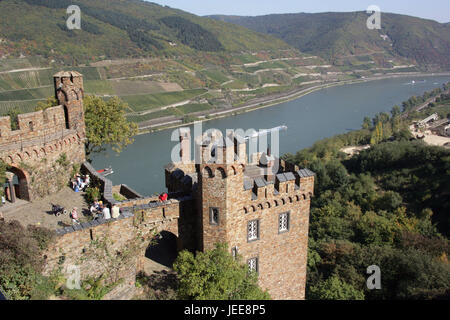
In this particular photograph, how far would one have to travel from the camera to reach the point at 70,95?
54.9 ft

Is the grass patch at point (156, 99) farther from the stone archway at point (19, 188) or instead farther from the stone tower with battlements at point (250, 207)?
the stone tower with battlements at point (250, 207)

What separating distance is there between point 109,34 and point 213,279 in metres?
119

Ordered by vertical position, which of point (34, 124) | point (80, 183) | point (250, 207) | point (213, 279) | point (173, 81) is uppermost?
point (34, 124)

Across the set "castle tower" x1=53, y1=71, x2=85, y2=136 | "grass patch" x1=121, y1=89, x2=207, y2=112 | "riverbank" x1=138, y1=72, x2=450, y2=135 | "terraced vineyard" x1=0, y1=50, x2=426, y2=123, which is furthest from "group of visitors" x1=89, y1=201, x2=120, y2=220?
"grass patch" x1=121, y1=89, x2=207, y2=112

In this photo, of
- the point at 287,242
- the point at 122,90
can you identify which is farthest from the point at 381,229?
the point at 122,90

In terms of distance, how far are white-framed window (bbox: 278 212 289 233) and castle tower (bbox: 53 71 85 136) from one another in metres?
9.08

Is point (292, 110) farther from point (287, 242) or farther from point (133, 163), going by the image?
point (287, 242)

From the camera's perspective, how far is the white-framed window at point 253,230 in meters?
13.3

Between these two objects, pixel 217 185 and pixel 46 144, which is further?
pixel 46 144

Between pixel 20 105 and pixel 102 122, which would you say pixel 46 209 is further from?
pixel 20 105

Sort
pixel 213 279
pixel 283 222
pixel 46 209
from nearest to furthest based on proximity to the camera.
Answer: pixel 213 279, pixel 283 222, pixel 46 209

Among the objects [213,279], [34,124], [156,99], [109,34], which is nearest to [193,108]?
[156,99]

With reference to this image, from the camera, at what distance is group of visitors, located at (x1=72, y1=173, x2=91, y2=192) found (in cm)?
1605

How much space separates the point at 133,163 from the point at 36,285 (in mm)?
48196
